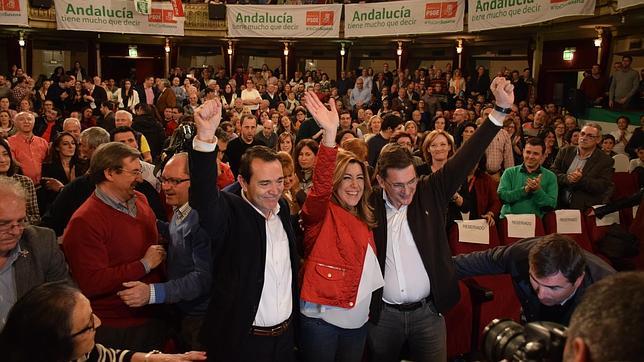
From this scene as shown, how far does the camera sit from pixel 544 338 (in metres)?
1.24

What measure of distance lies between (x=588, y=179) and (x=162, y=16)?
1164 centimetres

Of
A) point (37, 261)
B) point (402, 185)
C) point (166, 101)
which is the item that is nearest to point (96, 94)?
point (166, 101)

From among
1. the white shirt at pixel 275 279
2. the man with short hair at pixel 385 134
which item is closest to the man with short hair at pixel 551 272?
the white shirt at pixel 275 279

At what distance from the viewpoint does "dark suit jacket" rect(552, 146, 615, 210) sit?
4777 mm

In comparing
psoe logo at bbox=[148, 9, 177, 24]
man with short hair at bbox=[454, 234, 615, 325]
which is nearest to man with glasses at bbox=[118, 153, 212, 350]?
man with short hair at bbox=[454, 234, 615, 325]

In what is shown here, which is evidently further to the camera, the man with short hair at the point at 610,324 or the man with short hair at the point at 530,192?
the man with short hair at the point at 530,192

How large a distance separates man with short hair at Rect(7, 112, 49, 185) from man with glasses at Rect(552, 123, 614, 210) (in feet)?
15.3

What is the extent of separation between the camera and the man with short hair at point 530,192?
4.09 meters

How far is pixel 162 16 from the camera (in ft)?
45.0

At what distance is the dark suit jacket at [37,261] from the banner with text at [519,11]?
363 inches

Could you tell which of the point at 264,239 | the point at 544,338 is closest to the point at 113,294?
the point at 264,239

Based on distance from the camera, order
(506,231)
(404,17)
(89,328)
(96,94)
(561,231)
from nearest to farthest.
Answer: (89,328)
(506,231)
(561,231)
(96,94)
(404,17)

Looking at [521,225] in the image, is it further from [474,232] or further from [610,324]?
[610,324]

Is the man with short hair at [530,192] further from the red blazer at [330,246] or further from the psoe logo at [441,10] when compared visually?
the psoe logo at [441,10]
